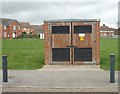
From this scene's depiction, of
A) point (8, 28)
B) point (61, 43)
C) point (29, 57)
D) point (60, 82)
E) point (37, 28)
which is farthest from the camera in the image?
point (37, 28)

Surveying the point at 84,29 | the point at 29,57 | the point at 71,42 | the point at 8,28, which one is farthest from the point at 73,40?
the point at 8,28

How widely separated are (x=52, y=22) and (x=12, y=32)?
3369 inches

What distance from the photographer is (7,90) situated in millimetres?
7723

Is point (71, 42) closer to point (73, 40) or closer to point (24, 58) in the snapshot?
point (73, 40)

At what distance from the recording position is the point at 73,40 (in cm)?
1295

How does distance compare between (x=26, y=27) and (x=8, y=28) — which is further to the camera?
(x=26, y=27)

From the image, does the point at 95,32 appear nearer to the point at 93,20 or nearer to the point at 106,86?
the point at 93,20

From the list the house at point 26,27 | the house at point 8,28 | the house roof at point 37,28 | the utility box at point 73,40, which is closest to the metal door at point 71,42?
the utility box at point 73,40

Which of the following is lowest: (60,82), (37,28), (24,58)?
(60,82)

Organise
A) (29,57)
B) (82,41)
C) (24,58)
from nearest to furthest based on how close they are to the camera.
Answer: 1. (82,41)
2. (24,58)
3. (29,57)

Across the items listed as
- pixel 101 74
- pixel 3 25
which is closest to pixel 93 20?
pixel 101 74

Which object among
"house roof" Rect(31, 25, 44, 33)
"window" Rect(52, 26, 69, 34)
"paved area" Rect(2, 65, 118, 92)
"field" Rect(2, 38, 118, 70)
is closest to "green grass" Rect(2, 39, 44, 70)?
"field" Rect(2, 38, 118, 70)

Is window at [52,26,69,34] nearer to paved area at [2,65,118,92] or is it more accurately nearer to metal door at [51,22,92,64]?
metal door at [51,22,92,64]

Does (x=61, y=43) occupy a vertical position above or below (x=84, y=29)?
below
